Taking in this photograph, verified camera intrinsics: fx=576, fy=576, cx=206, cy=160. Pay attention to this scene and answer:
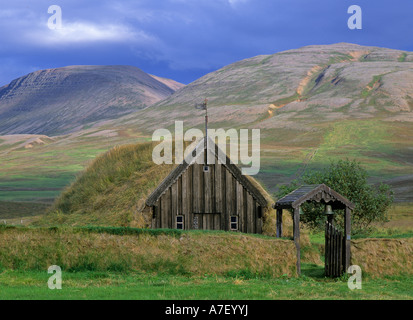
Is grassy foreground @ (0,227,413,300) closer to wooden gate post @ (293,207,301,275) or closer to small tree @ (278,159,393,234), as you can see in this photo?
wooden gate post @ (293,207,301,275)

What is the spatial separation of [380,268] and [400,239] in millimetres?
1739

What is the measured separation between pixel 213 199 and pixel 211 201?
0.15 m

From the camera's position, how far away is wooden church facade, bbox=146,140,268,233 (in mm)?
29344

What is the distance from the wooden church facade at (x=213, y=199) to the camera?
29344 mm

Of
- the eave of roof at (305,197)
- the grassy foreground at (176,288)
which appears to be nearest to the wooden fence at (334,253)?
the grassy foreground at (176,288)

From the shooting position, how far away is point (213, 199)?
29.8m

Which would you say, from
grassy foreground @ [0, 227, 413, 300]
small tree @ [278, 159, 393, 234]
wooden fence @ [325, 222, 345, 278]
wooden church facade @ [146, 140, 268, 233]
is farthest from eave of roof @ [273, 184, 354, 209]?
small tree @ [278, 159, 393, 234]

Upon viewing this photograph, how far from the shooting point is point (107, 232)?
69.7ft

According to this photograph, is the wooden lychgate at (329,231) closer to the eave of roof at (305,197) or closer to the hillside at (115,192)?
the eave of roof at (305,197)

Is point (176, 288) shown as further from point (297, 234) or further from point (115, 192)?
point (115, 192)
